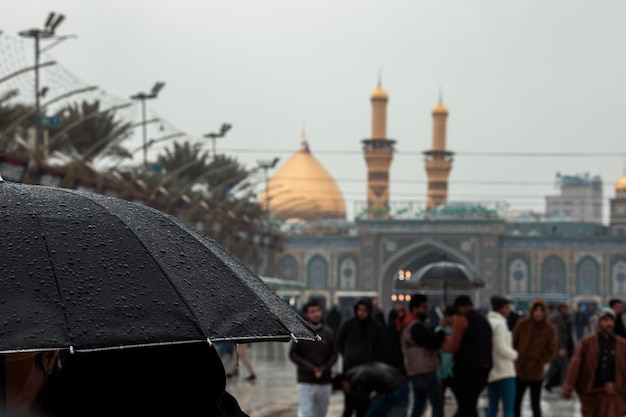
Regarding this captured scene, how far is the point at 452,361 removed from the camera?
11.2 metres

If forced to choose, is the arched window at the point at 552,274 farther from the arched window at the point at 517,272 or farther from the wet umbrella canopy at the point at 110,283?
the wet umbrella canopy at the point at 110,283

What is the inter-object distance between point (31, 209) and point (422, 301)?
7370 millimetres

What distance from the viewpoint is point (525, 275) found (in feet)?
214

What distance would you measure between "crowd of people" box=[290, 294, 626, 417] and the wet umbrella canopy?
5.92 metres

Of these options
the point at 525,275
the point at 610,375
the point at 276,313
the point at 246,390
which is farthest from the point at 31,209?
the point at 525,275

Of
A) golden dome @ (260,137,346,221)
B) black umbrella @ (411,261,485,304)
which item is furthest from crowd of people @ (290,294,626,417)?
golden dome @ (260,137,346,221)

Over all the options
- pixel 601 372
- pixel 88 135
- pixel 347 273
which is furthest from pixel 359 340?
pixel 347 273

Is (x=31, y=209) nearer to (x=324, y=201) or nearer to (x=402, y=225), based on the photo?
(x=402, y=225)

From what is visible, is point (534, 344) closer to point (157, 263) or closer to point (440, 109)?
point (157, 263)

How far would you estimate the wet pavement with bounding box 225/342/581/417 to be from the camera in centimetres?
1395

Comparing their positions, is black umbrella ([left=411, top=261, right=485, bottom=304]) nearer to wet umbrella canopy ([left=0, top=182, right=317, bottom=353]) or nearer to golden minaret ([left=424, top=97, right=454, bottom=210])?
wet umbrella canopy ([left=0, top=182, right=317, bottom=353])

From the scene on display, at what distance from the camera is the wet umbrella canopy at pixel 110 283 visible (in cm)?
316

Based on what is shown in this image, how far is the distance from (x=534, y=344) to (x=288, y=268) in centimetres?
5714

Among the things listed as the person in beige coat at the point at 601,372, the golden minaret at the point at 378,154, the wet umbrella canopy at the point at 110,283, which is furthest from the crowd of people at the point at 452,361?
the golden minaret at the point at 378,154
